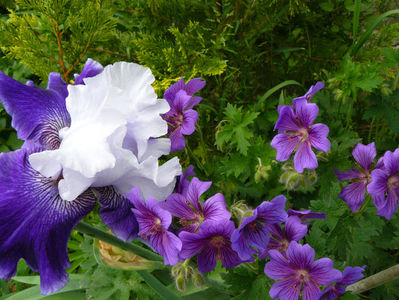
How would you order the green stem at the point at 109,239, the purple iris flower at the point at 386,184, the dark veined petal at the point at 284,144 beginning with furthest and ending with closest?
the dark veined petal at the point at 284,144 < the purple iris flower at the point at 386,184 < the green stem at the point at 109,239

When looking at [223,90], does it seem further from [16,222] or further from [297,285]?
[16,222]

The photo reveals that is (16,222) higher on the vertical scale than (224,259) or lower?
higher

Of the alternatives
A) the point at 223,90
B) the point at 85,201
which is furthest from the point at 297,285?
the point at 223,90

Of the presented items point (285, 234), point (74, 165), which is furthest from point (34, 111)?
point (285, 234)

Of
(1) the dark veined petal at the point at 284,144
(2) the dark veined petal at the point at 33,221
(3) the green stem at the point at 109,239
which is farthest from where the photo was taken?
(1) the dark veined petal at the point at 284,144

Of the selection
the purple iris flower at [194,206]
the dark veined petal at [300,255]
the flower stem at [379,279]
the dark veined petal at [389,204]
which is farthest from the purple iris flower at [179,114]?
the flower stem at [379,279]

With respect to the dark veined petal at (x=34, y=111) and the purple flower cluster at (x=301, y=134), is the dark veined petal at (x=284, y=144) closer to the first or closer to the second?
the purple flower cluster at (x=301, y=134)

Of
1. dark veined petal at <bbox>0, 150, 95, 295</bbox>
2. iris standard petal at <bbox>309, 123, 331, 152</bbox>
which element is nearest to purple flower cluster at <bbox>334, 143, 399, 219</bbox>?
iris standard petal at <bbox>309, 123, 331, 152</bbox>
